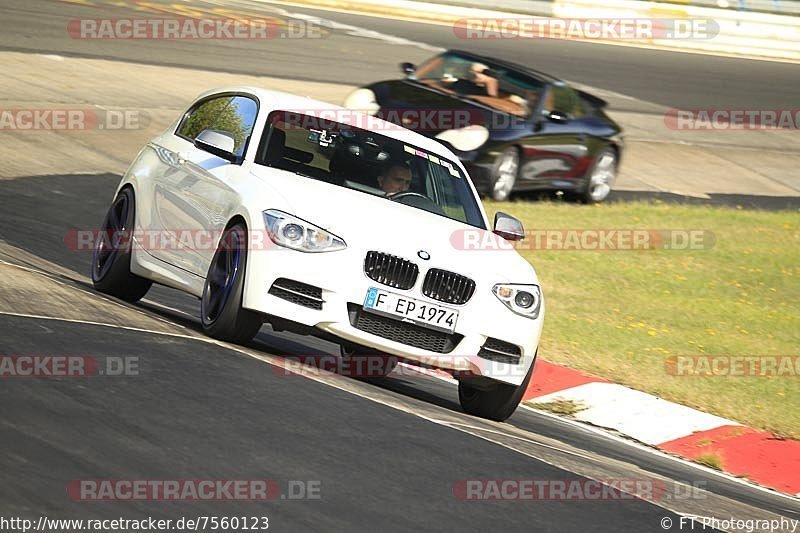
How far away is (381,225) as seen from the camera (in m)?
8.10

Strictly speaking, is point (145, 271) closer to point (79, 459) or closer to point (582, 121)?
point (79, 459)

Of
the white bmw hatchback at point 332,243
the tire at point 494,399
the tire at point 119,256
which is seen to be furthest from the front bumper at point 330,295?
the tire at point 119,256

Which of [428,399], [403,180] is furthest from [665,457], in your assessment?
[403,180]

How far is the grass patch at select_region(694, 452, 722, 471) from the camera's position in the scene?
31.2ft

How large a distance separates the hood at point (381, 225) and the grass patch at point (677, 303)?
10.2 ft

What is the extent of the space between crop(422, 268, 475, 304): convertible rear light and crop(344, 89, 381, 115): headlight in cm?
894

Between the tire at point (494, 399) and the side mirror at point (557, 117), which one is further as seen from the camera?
the side mirror at point (557, 117)

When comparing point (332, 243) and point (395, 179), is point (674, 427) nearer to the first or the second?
point (395, 179)

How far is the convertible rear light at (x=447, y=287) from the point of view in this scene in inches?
314

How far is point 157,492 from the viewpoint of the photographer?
533cm

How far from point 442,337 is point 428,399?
1.05 meters

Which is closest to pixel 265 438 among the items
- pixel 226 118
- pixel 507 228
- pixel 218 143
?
pixel 218 143

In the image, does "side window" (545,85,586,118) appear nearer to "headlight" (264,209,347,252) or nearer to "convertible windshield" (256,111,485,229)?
"convertible windshield" (256,111,485,229)

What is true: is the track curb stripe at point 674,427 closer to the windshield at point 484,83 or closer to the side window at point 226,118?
the side window at point 226,118
